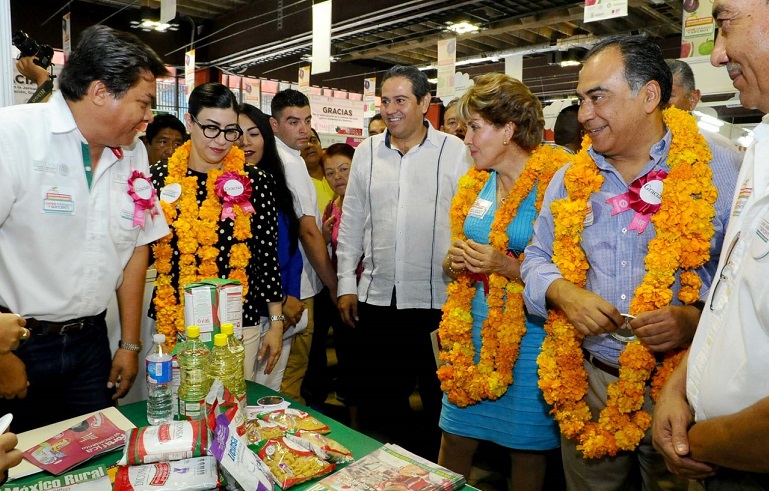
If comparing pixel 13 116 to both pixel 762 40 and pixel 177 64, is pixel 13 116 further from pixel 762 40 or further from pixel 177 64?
pixel 177 64

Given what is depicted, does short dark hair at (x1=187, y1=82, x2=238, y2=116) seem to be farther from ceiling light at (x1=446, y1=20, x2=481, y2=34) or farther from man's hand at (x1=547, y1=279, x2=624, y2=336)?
ceiling light at (x1=446, y1=20, x2=481, y2=34)

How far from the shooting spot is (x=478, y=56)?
1087 centimetres

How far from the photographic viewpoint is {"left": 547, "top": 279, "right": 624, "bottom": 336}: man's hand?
151 cm

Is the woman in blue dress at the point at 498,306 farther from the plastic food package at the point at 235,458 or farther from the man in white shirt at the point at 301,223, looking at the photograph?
the plastic food package at the point at 235,458

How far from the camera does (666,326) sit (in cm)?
148

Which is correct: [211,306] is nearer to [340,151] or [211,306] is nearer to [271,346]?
[271,346]

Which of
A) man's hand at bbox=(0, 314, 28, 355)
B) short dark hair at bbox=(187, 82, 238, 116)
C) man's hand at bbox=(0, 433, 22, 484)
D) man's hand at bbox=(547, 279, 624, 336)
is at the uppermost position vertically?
short dark hair at bbox=(187, 82, 238, 116)

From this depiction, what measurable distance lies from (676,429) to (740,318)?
14.0 inches

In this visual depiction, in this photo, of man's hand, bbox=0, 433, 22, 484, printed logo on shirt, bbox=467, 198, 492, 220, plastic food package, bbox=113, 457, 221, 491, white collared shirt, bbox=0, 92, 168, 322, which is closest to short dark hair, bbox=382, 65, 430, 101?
printed logo on shirt, bbox=467, 198, 492, 220

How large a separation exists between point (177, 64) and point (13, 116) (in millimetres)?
11023

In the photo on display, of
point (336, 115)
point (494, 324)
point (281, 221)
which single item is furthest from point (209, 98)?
point (336, 115)

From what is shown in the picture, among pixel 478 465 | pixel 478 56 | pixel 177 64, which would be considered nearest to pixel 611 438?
pixel 478 465

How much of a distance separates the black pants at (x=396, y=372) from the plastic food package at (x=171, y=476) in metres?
1.64

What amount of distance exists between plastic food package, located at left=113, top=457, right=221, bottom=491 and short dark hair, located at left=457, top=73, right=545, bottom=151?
157cm
